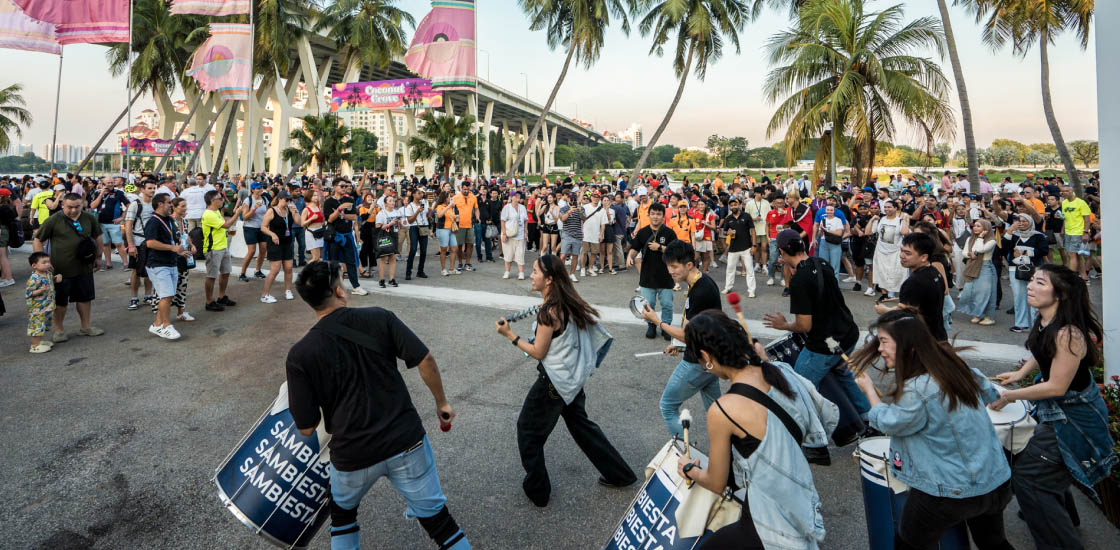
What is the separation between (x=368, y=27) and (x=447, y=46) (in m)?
18.1

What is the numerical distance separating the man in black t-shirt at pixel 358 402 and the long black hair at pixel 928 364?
2013 millimetres

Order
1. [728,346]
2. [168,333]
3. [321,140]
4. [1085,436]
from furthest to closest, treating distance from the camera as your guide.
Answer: [321,140] < [168,333] < [1085,436] < [728,346]

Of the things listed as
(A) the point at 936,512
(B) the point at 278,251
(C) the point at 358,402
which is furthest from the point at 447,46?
(A) the point at 936,512

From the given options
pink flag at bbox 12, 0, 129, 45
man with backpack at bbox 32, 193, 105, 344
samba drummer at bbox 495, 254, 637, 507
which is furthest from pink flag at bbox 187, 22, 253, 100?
samba drummer at bbox 495, 254, 637, 507

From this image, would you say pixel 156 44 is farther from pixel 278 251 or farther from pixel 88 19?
pixel 278 251

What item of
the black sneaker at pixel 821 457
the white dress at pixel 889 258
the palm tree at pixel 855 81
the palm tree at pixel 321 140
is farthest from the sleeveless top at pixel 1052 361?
the palm tree at pixel 321 140

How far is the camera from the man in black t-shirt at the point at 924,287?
4.18 meters

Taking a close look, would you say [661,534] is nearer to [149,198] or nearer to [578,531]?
[578,531]

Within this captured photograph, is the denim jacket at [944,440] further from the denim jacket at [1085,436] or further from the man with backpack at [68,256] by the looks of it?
the man with backpack at [68,256]

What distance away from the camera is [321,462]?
2857 millimetres

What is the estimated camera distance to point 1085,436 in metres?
2.88

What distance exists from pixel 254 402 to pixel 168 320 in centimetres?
295

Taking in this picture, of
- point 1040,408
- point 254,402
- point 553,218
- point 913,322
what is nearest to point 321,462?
point 913,322

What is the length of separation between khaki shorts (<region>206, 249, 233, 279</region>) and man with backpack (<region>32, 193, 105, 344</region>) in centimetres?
154
